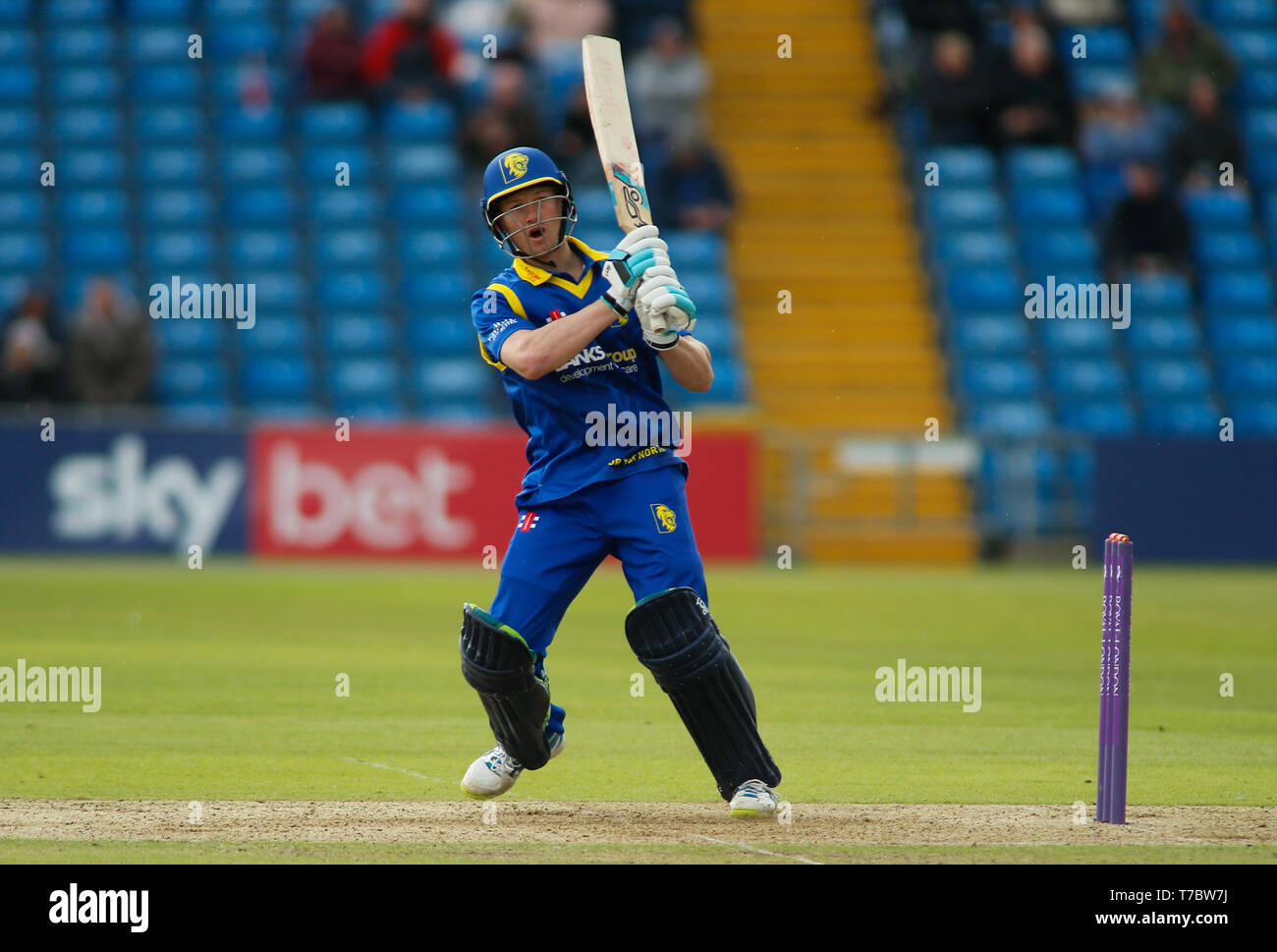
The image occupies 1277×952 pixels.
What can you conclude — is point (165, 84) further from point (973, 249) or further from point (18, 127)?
point (973, 249)

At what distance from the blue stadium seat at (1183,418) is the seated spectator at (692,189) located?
5639 millimetres

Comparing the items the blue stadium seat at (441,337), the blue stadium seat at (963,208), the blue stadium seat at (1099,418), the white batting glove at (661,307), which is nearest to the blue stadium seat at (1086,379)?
the blue stadium seat at (1099,418)

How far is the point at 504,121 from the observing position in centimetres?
2202

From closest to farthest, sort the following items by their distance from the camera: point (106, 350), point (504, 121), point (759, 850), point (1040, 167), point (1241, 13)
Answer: point (759, 850), point (106, 350), point (504, 121), point (1040, 167), point (1241, 13)

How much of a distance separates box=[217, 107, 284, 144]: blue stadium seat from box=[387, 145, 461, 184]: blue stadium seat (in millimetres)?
1451

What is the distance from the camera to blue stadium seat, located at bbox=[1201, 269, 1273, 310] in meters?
23.9

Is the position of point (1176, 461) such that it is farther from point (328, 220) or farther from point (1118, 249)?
point (328, 220)

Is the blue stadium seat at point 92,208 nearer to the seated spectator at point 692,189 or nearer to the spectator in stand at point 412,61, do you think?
the spectator in stand at point 412,61

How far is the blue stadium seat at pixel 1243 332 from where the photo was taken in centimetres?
2348

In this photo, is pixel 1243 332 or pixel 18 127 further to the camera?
pixel 1243 332

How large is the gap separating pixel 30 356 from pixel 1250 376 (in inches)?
555

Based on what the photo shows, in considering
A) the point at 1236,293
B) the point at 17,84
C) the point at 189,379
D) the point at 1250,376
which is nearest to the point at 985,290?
the point at 1236,293
